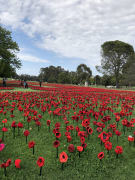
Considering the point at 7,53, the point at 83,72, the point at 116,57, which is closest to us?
the point at 7,53

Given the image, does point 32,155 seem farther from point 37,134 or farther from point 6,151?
point 37,134

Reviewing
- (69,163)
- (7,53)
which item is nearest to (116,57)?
(7,53)

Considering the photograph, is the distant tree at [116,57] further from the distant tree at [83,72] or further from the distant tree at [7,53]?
the distant tree at [83,72]

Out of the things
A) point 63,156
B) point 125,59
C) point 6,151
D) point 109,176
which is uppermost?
point 125,59

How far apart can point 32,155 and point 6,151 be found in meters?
0.57

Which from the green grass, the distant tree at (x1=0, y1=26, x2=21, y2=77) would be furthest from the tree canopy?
the green grass

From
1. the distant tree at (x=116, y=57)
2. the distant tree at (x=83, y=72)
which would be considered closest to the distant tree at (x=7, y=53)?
the distant tree at (x=116, y=57)

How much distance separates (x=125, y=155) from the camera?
2908mm

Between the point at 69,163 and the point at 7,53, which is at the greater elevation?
the point at 7,53

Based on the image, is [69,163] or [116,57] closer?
[69,163]

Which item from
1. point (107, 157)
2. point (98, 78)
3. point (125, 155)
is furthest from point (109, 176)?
point (98, 78)

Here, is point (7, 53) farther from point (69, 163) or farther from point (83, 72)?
point (83, 72)

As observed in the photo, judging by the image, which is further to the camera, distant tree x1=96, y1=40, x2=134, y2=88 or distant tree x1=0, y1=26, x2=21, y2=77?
distant tree x1=96, y1=40, x2=134, y2=88

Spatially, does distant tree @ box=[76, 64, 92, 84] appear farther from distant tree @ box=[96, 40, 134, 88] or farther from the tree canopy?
distant tree @ box=[96, 40, 134, 88]
